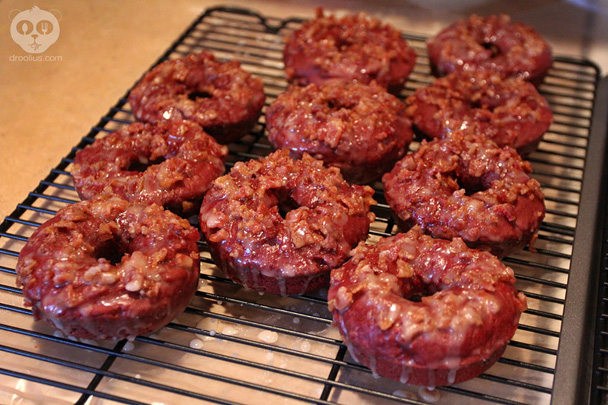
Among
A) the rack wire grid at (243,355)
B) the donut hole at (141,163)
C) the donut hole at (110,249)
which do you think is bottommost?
the rack wire grid at (243,355)

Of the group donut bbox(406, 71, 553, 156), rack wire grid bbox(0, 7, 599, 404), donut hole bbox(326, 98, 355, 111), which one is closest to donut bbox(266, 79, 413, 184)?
donut hole bbox(326, 98, 355, 111)

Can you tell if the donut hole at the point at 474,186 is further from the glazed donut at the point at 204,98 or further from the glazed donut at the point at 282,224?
the glazed donut at the point at 204,98

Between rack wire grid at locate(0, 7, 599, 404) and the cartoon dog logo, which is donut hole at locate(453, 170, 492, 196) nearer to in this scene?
rack wire grid at locate(0, 7, 599, 404)

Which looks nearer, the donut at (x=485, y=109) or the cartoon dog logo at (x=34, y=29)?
the donut at (x=485, y=109)

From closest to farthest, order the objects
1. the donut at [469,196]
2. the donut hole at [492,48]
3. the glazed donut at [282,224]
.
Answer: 1. the glazed donut at [282,224]
2. the donut at [469,196]
3. the donut hole at [492,48]

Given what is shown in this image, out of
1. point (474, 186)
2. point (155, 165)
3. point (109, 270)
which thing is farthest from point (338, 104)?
point (109, 270)

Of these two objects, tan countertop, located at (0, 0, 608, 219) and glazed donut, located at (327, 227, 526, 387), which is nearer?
glazed donut, located at (327, 227, 526, 387)

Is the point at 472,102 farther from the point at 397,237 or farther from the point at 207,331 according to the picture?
the point at 207,331

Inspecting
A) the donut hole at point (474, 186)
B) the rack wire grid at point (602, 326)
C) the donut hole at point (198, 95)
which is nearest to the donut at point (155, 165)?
the donut hole at point (198, 95)
